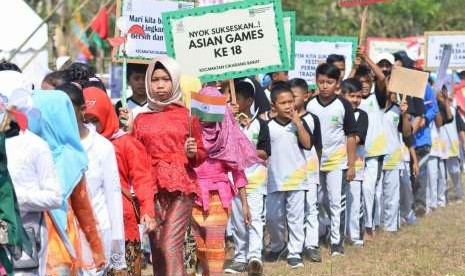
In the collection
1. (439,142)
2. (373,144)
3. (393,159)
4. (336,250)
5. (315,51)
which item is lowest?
(439,142)

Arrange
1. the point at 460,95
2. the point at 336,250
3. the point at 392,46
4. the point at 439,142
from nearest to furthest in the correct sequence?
the point at 336,250 → the point at 439,142 → the point at 460,95 → the point at 392,46

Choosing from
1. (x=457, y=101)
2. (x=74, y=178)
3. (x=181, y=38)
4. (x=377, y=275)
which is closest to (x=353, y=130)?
(x=377, y=275)

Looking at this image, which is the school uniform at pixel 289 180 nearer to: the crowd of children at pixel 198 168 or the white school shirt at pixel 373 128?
the crowd of children at pixel 198 168

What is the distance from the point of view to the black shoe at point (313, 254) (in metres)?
12.0

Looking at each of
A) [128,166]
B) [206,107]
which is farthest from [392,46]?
[128,166]

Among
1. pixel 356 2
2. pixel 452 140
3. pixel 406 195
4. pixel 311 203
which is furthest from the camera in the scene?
pixel 452 140

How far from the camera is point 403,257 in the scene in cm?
1190

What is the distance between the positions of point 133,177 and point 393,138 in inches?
259

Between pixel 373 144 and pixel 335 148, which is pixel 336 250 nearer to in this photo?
pixel 335 148

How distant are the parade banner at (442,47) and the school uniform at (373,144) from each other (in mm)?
3665

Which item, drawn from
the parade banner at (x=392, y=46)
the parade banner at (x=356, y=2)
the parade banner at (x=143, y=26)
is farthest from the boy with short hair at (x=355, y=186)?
the parade banner at (x=392, y=46)

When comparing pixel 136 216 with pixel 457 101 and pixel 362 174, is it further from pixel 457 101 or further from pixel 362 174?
pixel 457 101

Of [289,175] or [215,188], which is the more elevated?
[215,188]

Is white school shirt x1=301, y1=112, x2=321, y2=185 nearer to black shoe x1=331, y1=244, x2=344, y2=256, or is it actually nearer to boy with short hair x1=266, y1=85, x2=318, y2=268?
boy with short hair x1=266, y1=85, x2=318, y2=268
